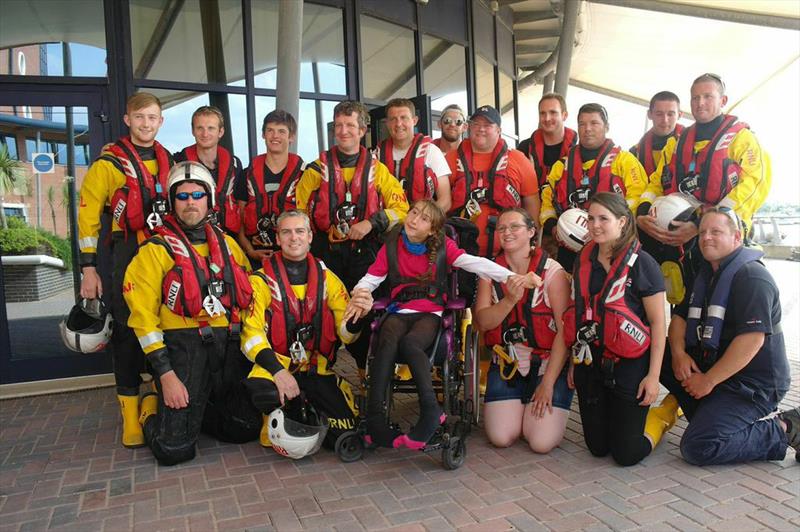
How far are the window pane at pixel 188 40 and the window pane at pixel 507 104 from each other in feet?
19.4

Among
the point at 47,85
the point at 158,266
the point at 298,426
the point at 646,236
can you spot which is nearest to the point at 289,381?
the point at 298,426

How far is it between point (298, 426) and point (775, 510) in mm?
2443

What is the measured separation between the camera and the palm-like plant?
201 inches

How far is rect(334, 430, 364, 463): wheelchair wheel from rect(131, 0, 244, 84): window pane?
4.11m

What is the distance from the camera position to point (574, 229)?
12.5 ft

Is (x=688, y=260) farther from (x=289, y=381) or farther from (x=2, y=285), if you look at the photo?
(x=2, y=285)

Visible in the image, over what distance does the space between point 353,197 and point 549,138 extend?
5.84ft

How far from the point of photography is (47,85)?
5.14 metres

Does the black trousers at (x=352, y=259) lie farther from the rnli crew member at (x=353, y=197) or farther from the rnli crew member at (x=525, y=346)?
the rnli crew member at (x=525, y=346)

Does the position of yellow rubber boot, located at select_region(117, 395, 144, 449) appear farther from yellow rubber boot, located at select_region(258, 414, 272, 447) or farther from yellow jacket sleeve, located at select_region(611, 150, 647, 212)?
yellow jacket sleeve, located at select_region(611, 150, 647, 212)

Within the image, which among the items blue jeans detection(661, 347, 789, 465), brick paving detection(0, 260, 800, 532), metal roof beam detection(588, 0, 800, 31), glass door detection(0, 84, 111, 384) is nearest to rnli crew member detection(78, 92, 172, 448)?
brick paving detection(0, 260, 800, 532)

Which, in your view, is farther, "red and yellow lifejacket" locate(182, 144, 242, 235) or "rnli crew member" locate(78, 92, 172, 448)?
"red and yellow lifejacket" locate(182, 144, 242, 235)

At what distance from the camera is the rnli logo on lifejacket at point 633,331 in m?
3.28

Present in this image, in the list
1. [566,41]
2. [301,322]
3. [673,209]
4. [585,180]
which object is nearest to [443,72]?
[566,41]
